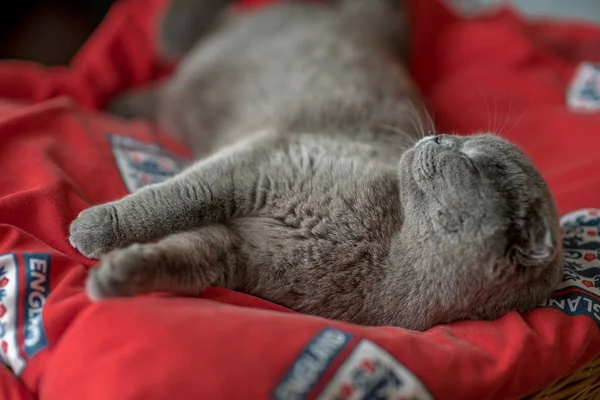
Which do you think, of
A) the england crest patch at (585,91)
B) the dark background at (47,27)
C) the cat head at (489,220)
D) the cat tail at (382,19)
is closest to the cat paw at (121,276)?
the cat head at (489,220)

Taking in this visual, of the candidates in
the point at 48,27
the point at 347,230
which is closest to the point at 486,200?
the point at 347,230

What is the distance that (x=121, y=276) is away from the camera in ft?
2.99

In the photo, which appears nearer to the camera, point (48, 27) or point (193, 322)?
point (193, 322)

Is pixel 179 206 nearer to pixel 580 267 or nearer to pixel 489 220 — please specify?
pixel 489 220

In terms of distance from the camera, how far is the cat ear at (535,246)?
104cm

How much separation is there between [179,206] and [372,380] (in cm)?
54

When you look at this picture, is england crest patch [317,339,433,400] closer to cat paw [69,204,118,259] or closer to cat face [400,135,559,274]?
cat face [400,135,559,274]

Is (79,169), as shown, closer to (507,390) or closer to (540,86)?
(507,390)

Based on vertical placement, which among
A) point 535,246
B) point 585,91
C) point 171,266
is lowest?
point 171,266

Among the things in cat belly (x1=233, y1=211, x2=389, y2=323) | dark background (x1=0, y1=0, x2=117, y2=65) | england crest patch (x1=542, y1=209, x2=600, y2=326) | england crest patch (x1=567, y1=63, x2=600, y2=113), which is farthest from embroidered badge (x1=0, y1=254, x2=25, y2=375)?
england crest patch (x1=567, y1=63, x2=600, y2=113)

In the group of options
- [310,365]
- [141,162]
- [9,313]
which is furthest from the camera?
[141,162]

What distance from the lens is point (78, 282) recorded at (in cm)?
104

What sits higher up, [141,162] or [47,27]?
[47,27]

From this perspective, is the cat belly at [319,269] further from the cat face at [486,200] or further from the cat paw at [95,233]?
the cat paw at [95,233]
